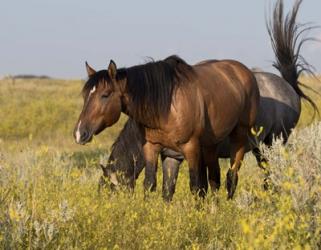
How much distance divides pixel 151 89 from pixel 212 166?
1.91m

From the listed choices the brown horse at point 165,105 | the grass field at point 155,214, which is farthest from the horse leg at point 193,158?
the grass field at point 155,214

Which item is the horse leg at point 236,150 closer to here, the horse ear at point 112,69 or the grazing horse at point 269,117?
the grazing horse at point 269,117

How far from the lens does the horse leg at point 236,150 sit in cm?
778

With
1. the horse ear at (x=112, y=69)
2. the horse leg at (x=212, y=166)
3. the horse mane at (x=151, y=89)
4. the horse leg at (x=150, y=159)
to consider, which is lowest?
the horse leg at (x=212, y=166)

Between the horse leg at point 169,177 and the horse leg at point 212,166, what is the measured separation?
1.40 feet

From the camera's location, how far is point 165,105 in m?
6.46

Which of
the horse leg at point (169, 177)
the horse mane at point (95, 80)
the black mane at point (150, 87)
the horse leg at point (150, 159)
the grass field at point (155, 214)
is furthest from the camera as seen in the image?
the horse leg at point (169, 177)

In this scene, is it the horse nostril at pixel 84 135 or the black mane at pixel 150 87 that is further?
the black mane at pixel 150 87

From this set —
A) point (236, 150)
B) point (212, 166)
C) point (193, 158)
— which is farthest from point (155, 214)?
point (236, 150)

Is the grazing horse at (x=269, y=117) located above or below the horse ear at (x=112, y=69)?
below

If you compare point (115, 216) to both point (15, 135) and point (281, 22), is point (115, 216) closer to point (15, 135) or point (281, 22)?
point (281, 22)

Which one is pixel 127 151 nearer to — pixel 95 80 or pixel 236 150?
pixel 236 150

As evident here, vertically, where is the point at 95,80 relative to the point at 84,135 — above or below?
above

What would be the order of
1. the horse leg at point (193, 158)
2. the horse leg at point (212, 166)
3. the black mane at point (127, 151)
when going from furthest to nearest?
the black mane at point (127, 151) → the horse leg at point (212, 166) → the horse leg at point (193, 158)
